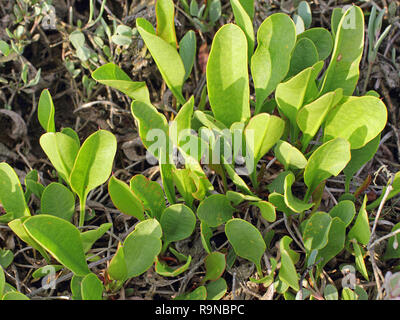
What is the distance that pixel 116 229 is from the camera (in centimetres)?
117

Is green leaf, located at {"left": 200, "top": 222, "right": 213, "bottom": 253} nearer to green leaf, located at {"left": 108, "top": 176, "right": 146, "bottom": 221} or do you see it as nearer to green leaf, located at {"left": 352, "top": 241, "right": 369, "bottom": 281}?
green leaf, located at {"left": 108, "top": 176, "right": 146, "bottom": 221}

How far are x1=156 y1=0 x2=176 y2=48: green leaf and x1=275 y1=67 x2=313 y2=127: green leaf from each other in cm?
31

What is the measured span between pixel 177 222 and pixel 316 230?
0.30 meters

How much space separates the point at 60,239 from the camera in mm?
917

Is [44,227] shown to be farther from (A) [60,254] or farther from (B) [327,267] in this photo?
(B) [327,267]

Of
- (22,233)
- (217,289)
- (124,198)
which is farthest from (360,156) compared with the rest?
(22,233)

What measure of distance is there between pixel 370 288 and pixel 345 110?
406 millimetres

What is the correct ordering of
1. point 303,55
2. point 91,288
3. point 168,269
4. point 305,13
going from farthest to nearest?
point 305,13 < point 303,55 < point 168,269 < point 91,288

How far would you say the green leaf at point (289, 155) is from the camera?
0.97 m

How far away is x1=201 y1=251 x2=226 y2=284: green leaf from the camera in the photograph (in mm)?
984

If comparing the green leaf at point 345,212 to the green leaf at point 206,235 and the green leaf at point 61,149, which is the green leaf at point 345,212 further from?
the green leaf at point 61,149

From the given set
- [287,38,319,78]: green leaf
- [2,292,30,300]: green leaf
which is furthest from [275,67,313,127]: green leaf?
[2,292,30,300]: green leaf

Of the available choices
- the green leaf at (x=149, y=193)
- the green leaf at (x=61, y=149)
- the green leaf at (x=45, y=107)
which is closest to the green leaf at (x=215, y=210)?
the green leaf at (x=149, y=193)

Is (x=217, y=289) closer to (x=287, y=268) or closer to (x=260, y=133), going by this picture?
(x=287, y=268)
